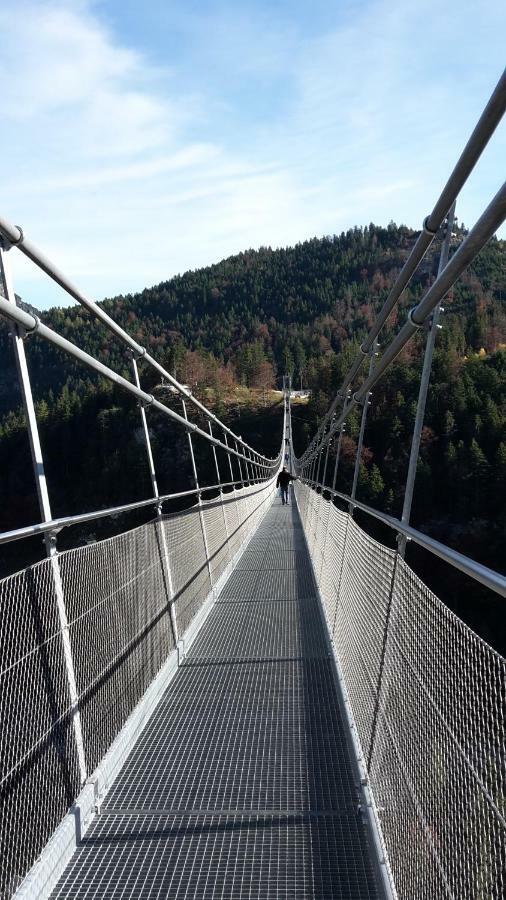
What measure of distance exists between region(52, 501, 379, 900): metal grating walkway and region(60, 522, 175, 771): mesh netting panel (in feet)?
0.55

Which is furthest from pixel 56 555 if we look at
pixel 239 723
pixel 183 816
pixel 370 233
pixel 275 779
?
pixel 370 233

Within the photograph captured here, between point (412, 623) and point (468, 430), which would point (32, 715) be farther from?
point (468, 430)

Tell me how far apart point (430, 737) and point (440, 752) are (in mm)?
77

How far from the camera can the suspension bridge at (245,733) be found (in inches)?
52.7

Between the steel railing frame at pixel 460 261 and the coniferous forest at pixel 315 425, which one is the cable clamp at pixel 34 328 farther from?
the coniferous forest at pixel 315 425

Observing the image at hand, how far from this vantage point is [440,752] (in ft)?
4.61

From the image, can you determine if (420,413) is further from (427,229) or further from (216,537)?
(216,537)

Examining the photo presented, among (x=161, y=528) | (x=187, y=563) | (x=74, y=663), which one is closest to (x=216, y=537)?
(x=187, y=563)

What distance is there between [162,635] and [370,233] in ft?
446

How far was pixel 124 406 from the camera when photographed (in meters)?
44.6

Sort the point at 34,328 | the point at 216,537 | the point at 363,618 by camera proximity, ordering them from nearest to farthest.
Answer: the point at 34,328, the point at 363,618, the point at 216,537

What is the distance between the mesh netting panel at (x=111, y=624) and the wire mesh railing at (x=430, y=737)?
0.81m

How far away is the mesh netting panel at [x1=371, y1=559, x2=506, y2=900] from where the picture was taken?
3.58 feet

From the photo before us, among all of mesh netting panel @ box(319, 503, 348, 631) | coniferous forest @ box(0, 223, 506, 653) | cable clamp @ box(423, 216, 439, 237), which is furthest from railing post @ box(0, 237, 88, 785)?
coniferous forest @ box(0, 223, 506, 653)
